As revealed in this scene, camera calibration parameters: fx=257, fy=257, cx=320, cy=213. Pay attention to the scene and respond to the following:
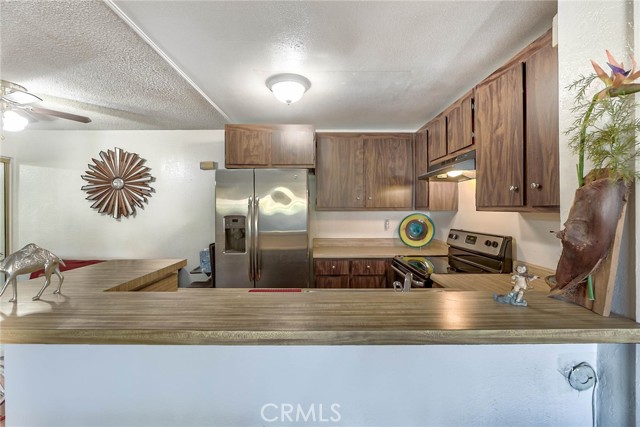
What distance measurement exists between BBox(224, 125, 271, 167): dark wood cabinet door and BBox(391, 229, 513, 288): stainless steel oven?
1.75 meters

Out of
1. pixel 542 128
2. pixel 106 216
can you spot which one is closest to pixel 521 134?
pixel 542 128

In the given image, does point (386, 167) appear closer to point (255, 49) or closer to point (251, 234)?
point (251, 234)

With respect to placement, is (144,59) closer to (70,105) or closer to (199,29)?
(199,29)

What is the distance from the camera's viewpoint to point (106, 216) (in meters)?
3.35

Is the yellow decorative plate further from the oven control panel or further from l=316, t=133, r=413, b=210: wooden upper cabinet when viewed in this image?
the oven control panel

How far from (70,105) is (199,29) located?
2.02 metres

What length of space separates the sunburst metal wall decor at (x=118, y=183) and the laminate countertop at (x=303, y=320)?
2665 mm

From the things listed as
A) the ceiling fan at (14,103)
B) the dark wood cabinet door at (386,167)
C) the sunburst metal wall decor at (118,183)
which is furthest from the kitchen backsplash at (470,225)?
the ceiling fan at (14,103)

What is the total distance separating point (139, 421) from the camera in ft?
2.67

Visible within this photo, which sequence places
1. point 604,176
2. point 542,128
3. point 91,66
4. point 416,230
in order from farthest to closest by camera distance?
point 416,230, point 91,66, point 542,128, point 604,176

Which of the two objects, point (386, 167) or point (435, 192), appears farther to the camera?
point (386, 167)

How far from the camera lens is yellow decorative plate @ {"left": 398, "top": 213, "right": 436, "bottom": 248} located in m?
3.30

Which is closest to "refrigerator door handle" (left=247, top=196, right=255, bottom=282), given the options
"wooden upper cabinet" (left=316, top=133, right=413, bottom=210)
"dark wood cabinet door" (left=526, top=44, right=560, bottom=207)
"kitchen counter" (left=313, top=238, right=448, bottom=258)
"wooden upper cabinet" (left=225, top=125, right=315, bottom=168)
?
"wooden upper cabinet" (left=225, top=125, right=315, bottom=168)

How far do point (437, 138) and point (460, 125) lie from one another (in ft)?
1.41
